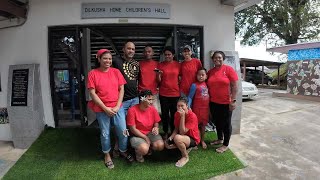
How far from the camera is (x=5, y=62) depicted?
18.3 feet

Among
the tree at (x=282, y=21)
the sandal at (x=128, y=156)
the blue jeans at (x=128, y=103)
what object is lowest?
the sandal at (x=128, y=156)

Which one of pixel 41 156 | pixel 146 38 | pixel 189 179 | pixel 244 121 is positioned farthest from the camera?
pixel 146 38

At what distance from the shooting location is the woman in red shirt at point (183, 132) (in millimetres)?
4090

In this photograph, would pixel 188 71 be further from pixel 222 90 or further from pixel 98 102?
pixel 98 102

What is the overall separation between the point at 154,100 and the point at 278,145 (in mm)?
2584

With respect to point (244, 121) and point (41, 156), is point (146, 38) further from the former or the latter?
point (41, 156)

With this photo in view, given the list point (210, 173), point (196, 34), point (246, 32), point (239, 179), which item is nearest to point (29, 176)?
point (210, 173)

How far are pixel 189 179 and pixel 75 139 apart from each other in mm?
2328

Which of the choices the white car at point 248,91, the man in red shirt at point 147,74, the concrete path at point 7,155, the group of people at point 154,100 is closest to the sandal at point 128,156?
the group of people at point 154,100

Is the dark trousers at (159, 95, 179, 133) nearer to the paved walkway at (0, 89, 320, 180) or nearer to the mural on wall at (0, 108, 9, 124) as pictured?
the paved walkway at (0, 89, 320, 180)

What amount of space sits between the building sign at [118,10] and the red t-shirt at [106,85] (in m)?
1.57

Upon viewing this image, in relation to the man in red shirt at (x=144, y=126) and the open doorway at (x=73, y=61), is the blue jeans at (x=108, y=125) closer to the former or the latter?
the man in red shirt at (x=144, y=126)

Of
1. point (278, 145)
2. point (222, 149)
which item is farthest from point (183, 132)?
point (278, 145)

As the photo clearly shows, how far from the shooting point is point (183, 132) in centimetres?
414
